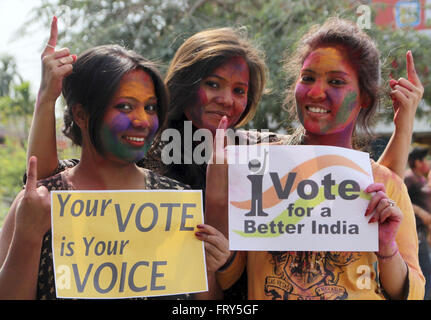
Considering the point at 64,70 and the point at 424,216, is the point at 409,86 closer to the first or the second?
the point at 64,70

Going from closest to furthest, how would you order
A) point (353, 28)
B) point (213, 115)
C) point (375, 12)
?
point (353, 28) < point (213, 115) < point (375, 12)

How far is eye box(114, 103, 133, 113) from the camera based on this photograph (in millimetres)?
1997

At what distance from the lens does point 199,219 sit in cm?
200

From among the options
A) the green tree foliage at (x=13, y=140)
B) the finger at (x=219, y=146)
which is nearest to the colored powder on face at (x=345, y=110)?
the finger at (x=219, y=146)

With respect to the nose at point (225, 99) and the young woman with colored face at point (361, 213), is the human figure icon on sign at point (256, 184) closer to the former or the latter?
the young woman with colored face at point (361, 213)

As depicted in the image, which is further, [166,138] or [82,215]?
[166,138]

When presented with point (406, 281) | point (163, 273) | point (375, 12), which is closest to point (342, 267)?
point (406, 281)

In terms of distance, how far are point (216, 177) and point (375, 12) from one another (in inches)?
205

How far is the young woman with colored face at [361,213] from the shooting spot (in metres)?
1.93

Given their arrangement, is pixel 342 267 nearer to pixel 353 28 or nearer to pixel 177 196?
pixel 177 196

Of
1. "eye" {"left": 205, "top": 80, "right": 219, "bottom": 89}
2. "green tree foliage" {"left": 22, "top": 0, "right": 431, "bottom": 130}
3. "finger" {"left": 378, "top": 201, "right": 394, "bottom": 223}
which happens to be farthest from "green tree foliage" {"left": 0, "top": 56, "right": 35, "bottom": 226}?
"finger" {"left": 378, "top": 201, "right": 394, "bottom": 223}

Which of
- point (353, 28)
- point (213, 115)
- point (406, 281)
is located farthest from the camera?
point (213, 115)

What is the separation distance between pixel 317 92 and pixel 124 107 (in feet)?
2.67

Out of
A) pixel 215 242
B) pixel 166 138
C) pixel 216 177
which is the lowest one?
pixel 215 242
